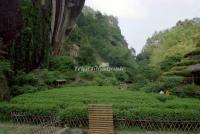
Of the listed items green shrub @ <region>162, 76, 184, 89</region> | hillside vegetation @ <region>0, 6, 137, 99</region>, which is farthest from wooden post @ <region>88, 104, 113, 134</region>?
green shrub @ <region>162, 76, 184, 89</region>

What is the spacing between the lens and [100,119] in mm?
15516

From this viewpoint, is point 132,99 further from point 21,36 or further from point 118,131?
point 21,36

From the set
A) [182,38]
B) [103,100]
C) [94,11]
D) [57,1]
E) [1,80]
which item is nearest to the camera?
[103,100]

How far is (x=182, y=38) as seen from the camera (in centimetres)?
5438

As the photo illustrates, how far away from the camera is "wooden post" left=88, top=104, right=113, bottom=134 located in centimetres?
1531

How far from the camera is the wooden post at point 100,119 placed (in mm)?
15312

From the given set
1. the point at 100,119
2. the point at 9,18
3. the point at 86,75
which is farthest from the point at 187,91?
the point at 86,75

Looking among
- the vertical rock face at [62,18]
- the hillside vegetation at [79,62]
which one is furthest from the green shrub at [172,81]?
the vertical rock face at [62,18]

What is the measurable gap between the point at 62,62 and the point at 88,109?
26485 mm

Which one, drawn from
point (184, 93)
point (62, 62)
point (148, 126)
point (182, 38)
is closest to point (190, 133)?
point (148, 126)

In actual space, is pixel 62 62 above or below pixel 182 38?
below

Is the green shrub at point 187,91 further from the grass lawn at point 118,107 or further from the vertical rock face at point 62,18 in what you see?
the vertical rock face at point 62,18

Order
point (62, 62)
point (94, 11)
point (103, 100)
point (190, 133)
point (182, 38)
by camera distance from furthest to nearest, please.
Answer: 1. point (94, 11)
2. point (182, 38)
3. point (62, 62)
4. point (103, 100)
5. point (190, 133)

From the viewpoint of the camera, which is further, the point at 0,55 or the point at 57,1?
the point at 57,1
